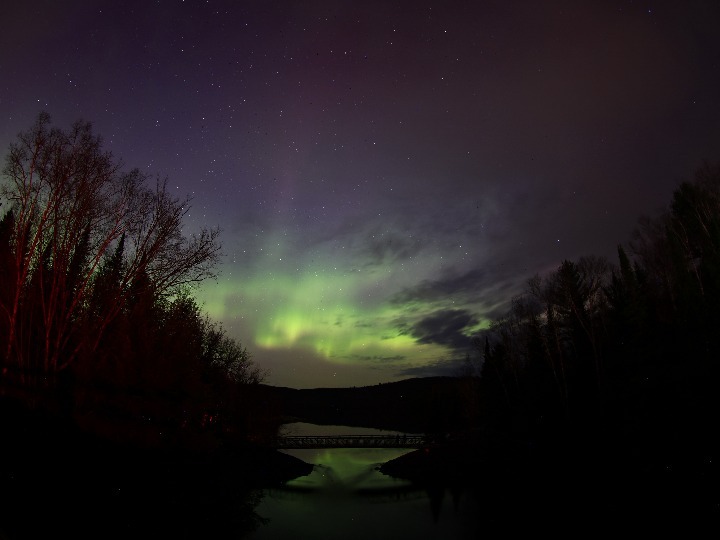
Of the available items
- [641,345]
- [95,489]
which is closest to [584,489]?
[641,345]

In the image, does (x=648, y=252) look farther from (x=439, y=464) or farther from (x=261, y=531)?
(x=261, y=531)

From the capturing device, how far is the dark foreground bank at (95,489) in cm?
834

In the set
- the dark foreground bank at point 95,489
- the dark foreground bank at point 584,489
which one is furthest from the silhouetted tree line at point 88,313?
the dark foreground bank at point 584,489

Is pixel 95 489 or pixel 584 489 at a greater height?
pixel 95 489

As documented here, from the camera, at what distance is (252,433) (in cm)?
4266

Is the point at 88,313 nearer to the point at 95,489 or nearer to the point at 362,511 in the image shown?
the point at 95,489

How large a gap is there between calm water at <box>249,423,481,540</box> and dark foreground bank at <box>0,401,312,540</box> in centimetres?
400

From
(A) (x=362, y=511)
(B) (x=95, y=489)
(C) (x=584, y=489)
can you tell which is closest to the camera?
(B) (x=95, y=489)

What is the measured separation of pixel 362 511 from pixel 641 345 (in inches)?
1140

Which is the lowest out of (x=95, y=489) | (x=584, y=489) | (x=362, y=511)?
(x=362, y=511)

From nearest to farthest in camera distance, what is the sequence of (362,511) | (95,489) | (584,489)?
(95,489) < (584,489) < (362,511)

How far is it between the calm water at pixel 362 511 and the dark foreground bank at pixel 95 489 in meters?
4.00

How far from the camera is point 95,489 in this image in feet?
36.0

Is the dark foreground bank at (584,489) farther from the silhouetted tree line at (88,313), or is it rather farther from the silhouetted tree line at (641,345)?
the silhouetted tree line at (88,313)
